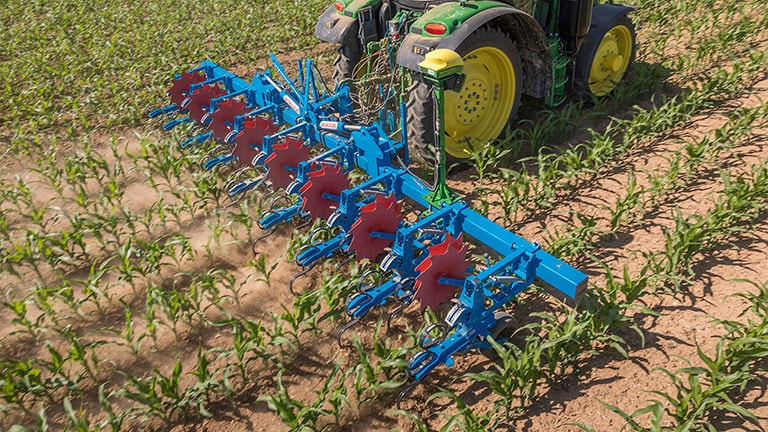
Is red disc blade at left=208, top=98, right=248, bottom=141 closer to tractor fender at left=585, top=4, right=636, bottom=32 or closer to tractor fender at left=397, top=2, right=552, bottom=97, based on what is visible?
tractor fender at left=397, top=2, right=552, bottom=97

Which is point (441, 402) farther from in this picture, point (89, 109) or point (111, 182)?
point (89, 109)

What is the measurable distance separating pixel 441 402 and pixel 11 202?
14.3ft

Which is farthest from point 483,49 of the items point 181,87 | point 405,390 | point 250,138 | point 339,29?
point 181,87

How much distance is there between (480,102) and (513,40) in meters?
0.63

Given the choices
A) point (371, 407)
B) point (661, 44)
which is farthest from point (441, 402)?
point (661, 44)

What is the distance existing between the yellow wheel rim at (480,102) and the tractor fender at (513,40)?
0.26m

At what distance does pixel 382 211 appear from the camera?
3.21 meters

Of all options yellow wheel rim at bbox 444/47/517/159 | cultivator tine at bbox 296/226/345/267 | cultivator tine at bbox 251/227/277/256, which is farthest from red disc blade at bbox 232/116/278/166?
yellow wheel rim at bbox 444/47/517/159

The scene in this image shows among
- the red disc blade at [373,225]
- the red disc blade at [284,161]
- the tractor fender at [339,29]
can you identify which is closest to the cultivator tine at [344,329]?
the red disc blade at [373,225]

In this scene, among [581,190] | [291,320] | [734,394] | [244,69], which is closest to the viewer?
[734,394]

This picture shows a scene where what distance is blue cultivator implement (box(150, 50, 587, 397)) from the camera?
280 cm

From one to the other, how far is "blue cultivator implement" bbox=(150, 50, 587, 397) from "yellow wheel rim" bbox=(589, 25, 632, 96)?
7.07 feet

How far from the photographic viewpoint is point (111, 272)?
3986 millimetres

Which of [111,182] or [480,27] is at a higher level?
[480,27]
